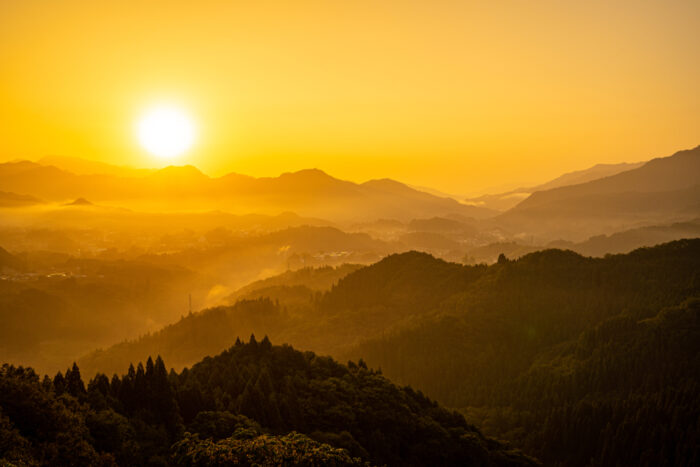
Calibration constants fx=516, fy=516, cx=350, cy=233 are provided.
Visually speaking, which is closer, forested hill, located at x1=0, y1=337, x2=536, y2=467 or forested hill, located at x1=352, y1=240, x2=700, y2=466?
forested hill, located at x1=0, y1=337, x2=536, y2=467

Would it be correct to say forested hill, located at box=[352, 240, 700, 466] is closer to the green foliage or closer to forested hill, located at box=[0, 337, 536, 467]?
forested hill, located at box=[0, 337, 536, 467]

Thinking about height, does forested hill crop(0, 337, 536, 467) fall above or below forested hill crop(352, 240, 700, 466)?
above

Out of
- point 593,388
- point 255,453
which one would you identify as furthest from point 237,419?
point 593,388

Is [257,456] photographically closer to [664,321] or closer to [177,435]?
[177,435]

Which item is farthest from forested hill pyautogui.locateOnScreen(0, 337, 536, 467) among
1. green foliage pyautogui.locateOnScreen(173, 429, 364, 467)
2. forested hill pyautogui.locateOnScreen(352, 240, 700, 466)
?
forested hill pyautogui.locateOnScreen(352, 240, 700, 466)

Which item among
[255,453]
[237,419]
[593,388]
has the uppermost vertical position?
[255,453]

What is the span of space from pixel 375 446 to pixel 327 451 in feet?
78.5

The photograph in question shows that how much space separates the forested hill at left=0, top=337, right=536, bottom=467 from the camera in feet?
175

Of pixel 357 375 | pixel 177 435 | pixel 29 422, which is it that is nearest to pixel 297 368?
pixel 357 375

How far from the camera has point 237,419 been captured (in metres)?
72.4

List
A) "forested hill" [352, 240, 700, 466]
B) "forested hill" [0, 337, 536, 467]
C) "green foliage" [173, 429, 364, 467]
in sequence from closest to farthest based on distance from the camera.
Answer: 1. "forested hill" [0, 337, 536, 467]
2. "green foliage" [173, 429, 364, 467]
3. "forested hill" [352, 240, 700, 466]

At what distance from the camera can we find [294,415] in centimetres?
8350

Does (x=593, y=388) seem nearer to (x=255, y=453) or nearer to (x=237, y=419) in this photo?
(x=237, y=419)

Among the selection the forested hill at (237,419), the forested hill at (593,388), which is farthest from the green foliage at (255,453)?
the forested hill at (593,388)
